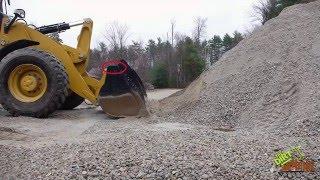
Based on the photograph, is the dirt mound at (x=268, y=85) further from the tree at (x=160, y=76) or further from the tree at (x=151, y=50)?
the tree at (x=151, y=50)

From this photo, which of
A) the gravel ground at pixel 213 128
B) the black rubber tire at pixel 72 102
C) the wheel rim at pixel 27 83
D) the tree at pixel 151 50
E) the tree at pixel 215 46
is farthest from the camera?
the tree at pixel 151 50

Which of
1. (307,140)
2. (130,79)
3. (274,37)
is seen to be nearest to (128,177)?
(307,140)

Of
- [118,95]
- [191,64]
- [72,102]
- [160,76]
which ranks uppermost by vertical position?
[191,64]

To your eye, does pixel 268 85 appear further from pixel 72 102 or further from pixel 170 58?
pixel 170 58

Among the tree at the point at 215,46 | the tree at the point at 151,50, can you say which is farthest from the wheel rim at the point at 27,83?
the tree at the point at 215,46

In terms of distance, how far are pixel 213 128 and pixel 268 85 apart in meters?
2.09

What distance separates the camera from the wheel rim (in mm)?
8578

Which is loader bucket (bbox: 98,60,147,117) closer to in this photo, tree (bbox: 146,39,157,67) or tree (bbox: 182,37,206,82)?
tree (bbox: 182,37,206,82)

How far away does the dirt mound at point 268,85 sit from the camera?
7527mm

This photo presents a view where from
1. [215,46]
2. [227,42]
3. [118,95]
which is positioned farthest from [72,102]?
[215,46]

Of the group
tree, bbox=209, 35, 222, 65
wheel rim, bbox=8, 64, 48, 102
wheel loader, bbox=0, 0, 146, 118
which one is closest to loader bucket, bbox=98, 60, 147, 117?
wheel loader, bbox=0, 0, 146, 118

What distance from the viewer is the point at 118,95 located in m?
8.48

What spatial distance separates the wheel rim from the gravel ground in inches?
18.6

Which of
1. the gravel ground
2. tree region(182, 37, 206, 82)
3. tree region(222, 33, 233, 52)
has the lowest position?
the gravel ground
